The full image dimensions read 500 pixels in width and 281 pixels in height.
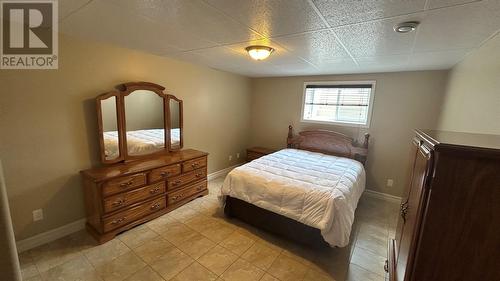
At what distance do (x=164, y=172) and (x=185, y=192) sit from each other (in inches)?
21.1

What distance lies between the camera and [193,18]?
5.38 feet

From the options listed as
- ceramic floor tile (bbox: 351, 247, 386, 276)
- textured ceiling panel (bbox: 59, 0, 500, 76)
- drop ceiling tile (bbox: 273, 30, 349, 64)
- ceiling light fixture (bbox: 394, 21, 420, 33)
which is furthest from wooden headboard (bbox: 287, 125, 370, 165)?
ceiling light fixture (bbox: 394, 21, 420, 33)

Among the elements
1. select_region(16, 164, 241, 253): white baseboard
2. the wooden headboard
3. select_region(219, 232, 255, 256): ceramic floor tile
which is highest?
the wooden headboard

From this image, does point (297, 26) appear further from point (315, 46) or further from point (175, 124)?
point (175, 124)

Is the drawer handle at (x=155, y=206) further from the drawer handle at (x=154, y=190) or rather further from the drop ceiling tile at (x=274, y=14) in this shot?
the drop ceiling tile at (x=274, y=14)

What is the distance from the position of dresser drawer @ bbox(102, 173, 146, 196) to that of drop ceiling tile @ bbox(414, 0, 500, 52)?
3.14 metres

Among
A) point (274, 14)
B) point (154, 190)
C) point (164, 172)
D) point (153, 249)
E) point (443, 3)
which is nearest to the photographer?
point (443, 3)

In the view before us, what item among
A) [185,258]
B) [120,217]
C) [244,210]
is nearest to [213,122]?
[244,210]

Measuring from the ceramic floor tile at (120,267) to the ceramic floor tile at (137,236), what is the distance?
0.63 ft

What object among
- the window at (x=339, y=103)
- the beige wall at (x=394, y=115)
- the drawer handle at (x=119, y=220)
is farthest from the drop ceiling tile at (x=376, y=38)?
the drawer handle at (x=119, y=220)

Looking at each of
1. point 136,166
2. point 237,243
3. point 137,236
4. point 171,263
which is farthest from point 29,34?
point 237,243

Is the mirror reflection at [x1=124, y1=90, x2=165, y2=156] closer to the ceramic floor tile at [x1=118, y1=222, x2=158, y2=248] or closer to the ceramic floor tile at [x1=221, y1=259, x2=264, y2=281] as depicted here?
the ceramic floor tile at [x1=118, y1=222, x2=158, y2=248]

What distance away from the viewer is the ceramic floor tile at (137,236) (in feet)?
7.61

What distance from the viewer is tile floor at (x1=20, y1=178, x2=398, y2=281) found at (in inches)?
75.7
